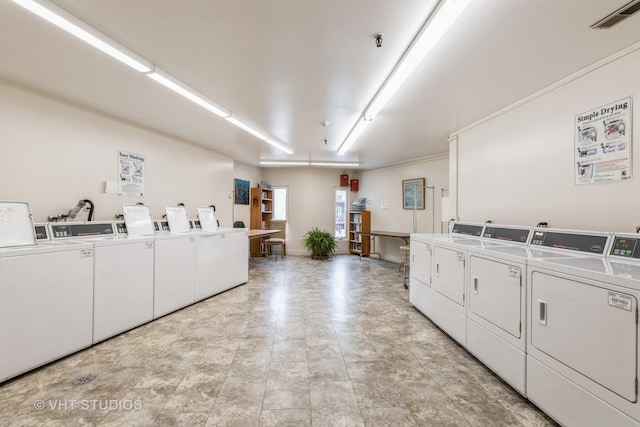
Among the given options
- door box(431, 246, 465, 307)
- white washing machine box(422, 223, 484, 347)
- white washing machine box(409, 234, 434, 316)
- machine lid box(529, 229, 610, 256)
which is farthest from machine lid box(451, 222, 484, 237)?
machine lid box(529, 229, 610, 256)

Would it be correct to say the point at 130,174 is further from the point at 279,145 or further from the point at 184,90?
the point at 279,145

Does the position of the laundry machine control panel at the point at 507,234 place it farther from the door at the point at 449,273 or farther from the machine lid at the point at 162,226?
the machine lid at the point at 162,226

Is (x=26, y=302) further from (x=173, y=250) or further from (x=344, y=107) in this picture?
(x=344, y=107)

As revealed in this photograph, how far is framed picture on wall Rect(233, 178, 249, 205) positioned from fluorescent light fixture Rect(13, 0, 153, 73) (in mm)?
4587

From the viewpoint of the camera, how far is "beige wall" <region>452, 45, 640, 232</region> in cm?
211

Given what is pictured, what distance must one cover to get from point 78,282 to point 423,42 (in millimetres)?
3614

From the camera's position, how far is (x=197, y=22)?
6.10 feet

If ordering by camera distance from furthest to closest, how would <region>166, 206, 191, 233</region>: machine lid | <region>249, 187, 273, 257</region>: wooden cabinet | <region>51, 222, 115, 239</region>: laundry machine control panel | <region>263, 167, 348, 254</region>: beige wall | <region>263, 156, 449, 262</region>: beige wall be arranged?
<region>263, 167, 348, 254</region>: beige wall
<region>249, 187, 273, 257</region>: wooden cabinet
<region>263, 156, 449, 262</region>: beige wall
<region>166, 206, 191, 233</region>: machine lid
<region>51, 222, 115, 239</region>: laundry machine control panel

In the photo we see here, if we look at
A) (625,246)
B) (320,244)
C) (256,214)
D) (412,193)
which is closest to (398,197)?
(412,193)

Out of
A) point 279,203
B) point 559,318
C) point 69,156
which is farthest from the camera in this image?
point 279,203

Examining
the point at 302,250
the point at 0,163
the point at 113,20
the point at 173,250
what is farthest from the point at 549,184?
the point at 302,250

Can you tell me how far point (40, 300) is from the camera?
2.15m

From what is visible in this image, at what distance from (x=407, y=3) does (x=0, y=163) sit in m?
3.96

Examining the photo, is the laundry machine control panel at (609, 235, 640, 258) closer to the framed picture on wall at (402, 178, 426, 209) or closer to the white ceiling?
the white ceiling
